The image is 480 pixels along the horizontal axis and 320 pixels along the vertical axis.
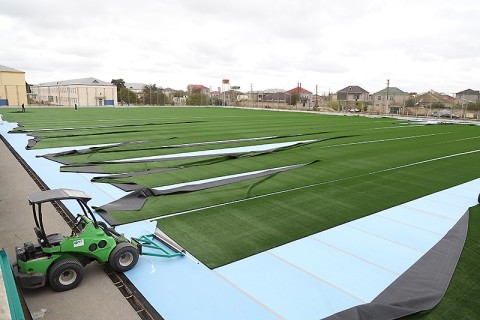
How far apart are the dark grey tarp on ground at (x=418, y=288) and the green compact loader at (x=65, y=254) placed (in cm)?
294

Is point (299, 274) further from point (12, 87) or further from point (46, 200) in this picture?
point (12, 87)

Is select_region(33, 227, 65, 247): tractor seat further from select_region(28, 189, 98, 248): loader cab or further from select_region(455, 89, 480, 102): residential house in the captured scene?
select_region(455, 89, 480, 102): residential house

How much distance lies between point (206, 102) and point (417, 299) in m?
62.8

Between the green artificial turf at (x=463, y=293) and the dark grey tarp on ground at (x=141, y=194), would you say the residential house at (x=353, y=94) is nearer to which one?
the dark grey tarp on ground at (x=141, y=194)

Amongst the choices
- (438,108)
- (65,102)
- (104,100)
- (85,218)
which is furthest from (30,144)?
(65,102)

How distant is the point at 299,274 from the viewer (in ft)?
17.2

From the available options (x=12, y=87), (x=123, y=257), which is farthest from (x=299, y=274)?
(x=12, y=87)

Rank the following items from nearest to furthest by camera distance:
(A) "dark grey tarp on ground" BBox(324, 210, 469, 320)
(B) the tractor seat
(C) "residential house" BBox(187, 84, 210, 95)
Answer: (A) "dark grey tarp on ground" BBox(324, 210, 469, 320) → (B) the tractor seat → (C) "residential house" BBox(187, 84, 210, 95)

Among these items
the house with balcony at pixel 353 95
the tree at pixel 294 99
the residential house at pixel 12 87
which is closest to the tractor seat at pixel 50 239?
the residential house at pixel 12 87

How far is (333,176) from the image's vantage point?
10.7 m

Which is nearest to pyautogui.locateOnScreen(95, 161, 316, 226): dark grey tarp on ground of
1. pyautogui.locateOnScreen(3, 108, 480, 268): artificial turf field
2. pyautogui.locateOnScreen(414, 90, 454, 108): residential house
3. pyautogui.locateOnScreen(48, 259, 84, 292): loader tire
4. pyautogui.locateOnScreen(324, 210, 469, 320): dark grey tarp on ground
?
pyautogui.locateOnScreen(3, 108, 480, 268): artificial turf field

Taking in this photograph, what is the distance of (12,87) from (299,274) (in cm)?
5696

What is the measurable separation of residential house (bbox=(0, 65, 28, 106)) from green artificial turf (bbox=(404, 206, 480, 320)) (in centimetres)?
5645

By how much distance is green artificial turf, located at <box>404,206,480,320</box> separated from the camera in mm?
4277
